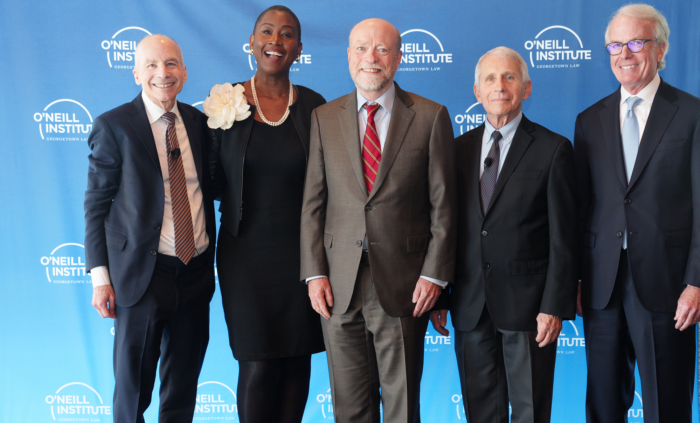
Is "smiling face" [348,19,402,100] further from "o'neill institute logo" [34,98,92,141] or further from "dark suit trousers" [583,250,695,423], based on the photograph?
"o'neill institute logo" [34,98,92,141]

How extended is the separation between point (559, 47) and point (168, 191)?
97.3 inches

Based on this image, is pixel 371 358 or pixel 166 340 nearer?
pixel 371 358

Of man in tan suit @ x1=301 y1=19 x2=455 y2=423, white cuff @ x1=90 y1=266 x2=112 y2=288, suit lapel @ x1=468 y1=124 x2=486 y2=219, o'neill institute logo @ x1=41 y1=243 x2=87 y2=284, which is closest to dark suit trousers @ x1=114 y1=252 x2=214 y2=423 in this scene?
white cuff @ x1=90 y1=266 x2=112 y2=288

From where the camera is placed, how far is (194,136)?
226 cm

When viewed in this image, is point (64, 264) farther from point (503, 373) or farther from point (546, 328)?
point (546, 328)

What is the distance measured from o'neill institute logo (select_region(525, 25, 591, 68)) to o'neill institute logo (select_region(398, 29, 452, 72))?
535 millimetres

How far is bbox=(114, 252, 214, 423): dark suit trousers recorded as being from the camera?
211 cm

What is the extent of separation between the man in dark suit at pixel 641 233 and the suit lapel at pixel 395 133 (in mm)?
800

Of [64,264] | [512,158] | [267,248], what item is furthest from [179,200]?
[64,264]

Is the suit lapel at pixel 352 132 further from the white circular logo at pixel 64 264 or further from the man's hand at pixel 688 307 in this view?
the white circular logo at pixel 64 264

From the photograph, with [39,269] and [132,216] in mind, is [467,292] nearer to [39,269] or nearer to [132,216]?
[132,216]

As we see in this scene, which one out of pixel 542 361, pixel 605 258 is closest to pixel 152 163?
pixel 542 361

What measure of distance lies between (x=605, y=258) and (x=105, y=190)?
205 cm

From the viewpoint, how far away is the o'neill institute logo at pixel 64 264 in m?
3.30
